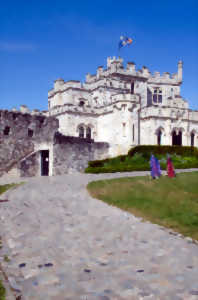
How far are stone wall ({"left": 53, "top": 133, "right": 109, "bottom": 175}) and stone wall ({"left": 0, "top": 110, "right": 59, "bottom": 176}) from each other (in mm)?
924

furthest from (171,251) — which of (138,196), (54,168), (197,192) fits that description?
(54,168)

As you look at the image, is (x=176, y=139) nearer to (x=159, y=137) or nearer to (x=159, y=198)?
(x=159, y=137)

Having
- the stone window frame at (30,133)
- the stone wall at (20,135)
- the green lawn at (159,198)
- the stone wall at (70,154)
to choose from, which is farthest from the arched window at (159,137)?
the green lawn at (159,198)

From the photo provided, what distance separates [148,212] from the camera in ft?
36.7

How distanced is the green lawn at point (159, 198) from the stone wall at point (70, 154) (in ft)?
33.0

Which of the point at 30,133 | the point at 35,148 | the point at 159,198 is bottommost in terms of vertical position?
the point at 159,198

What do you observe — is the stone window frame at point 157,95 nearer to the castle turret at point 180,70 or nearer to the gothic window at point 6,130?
the castle turret at point 180,70

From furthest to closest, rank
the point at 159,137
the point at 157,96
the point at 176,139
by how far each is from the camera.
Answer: the point at 157,96 < the point at 176,139 < the point at 159,137

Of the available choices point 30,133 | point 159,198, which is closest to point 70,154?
point 30,133

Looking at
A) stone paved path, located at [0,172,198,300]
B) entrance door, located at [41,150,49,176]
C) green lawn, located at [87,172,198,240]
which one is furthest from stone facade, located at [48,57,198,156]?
stone paved path, located at [0,172,198,300]

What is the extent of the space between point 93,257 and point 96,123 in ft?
116

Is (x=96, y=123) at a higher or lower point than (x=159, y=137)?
higher

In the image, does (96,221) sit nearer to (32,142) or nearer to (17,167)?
(17,167)

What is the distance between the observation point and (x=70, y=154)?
2805 centimetres
